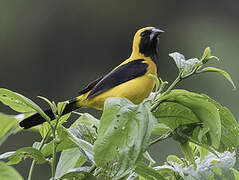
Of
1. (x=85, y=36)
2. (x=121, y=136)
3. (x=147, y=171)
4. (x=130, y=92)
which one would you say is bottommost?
(x=85, y=36)

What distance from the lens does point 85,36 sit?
12.6 m

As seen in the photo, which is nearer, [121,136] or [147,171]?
[121,136]

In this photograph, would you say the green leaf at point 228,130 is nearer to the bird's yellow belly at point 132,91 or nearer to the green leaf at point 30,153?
the green leaf at point 30,153

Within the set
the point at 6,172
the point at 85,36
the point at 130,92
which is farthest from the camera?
the point at 85,36

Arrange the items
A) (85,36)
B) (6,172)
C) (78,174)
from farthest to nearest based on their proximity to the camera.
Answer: (85,36) → (78,174) → (6,172)

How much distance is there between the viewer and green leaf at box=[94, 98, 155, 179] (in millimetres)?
950

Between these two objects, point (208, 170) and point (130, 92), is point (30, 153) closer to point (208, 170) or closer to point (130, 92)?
point (208, 170)

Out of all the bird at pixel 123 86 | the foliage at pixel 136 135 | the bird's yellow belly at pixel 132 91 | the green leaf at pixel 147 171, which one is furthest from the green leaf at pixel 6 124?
the bird's yellow belly at pixel 132 91

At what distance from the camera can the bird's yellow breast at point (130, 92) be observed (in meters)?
2.15

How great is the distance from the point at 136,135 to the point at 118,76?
4.46 feet

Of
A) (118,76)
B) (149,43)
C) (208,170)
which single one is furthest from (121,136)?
(149,43)

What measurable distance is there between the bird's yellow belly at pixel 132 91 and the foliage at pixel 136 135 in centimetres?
79

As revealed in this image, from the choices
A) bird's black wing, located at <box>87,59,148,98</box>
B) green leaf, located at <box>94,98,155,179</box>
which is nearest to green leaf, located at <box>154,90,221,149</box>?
green leaf, located at <box>94,98,155,179</box>

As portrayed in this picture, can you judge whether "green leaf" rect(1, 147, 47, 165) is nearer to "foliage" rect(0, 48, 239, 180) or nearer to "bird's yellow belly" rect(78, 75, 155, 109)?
"foliage" rect(0, 48, 239, 180)
